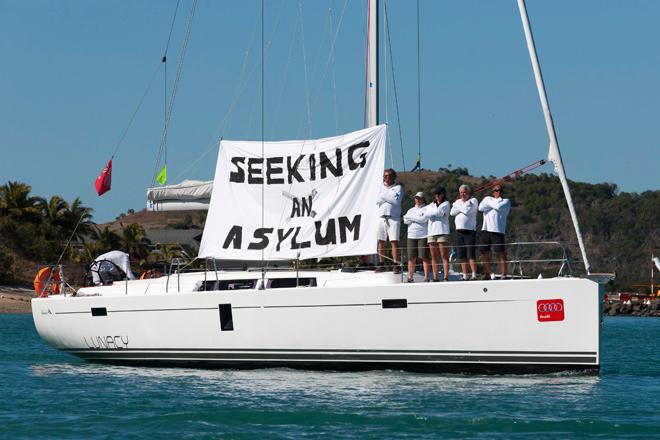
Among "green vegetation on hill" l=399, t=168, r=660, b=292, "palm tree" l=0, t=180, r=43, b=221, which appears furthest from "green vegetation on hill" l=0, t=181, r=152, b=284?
"green vegetation on hill" l=399, t=168, r=660, b=292

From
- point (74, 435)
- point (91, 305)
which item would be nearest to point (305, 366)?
point (91, 305)

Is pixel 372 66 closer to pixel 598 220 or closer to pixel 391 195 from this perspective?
pixel 391 195

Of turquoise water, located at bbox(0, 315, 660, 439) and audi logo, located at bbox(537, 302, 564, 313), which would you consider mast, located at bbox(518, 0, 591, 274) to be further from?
turquoise water, located at bbox(0, 315, 660, 439)

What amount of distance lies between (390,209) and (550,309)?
11.4ft

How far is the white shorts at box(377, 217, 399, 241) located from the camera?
59.2 ft

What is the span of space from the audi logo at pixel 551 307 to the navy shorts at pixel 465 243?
1.63 metres

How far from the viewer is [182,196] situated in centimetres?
1994

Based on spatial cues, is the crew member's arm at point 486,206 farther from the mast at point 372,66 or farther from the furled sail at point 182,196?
the furled sail at point 182,196

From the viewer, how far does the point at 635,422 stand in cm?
1300

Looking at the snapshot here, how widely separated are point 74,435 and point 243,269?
7.23 m

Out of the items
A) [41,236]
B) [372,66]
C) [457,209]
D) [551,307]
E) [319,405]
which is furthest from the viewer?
[41,236]

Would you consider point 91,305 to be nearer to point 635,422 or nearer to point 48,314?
point 48,314

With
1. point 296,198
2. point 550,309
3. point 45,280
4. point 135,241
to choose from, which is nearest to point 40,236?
point 135,241

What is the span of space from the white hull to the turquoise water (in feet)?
1.04
